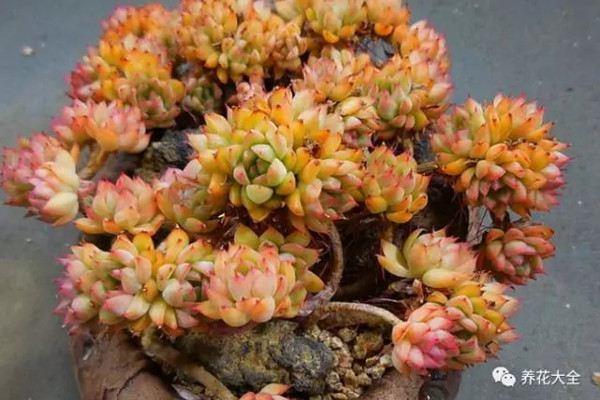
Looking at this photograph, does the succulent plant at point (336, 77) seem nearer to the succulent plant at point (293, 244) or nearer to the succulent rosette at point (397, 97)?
the succulent rosette at point (397, 97)

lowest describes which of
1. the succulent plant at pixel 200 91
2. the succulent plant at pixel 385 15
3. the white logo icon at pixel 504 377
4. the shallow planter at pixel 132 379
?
the shallow planter at pixel 132 379

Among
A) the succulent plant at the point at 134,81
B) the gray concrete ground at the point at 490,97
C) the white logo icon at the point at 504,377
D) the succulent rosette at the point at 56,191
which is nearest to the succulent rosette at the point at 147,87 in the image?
the succulent plant at the point at 134,81

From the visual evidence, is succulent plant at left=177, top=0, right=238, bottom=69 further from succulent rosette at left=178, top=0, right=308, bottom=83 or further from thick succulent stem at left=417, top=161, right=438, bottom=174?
thick succulent stem at left=417, top=161, right=438, bottom=174

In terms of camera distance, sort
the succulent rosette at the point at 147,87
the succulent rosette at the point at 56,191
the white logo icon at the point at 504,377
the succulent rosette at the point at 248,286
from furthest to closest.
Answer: the white logo icon at the point at 504,377
the succulent rosette at the point at 147,87
the succulent rosette at the point at 56,191
the succulent rosette at the point at 248,286

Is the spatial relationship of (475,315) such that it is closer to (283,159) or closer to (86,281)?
(283,159)

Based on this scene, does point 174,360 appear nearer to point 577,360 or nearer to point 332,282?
point 332,282

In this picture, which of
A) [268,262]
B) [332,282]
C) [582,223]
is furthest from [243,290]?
[582,223]
